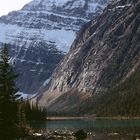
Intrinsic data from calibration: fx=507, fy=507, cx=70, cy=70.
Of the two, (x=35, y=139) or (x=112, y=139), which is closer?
(x=35, y=139)

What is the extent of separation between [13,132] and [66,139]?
3485 centimetres

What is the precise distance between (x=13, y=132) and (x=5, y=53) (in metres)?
9.41

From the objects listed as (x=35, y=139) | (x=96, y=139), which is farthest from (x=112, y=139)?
(x=35, y=139)

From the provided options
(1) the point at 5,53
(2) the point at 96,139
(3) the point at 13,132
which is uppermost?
(1) the point at 5,53

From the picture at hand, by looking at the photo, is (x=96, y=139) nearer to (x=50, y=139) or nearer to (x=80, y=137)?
(x=80, y=137)

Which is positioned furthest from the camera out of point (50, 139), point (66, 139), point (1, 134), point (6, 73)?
point (66, 139)

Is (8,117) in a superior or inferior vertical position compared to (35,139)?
superior

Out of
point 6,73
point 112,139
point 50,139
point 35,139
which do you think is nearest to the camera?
point 6,73

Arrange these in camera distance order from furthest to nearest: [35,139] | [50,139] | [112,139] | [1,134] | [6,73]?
[112,139]
[50,139]
[35,139]
[6,73]
[1,134]

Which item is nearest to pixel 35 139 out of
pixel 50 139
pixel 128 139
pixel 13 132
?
pixel 50 139

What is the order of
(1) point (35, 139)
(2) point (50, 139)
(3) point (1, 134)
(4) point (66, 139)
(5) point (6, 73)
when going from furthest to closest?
(4) point (66, 139)
(2) point (50, 139)
(1) point (35, 139)
(5) point (6, 73)
(3) point (1, 134)

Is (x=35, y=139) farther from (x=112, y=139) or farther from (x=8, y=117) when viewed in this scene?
(x=112, y=139)

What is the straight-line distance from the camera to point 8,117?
5569cm

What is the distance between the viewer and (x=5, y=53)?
2352 inches
